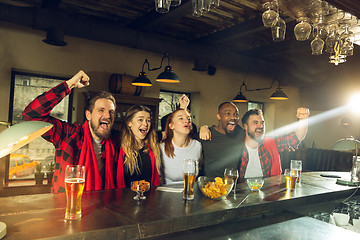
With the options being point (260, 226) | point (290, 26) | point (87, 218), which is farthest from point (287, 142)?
point (87, 218)

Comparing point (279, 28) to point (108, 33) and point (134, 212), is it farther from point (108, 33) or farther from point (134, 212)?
point (108, 33)

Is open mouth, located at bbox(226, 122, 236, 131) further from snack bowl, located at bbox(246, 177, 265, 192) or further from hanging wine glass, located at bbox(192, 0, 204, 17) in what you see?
hanging wine glass, located at bbox(192, 0, 204, 17)

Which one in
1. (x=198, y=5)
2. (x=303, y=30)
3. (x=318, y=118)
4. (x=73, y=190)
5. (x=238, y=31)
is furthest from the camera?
(x=318, y=118)

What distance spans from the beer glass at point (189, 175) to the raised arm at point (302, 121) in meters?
1.71

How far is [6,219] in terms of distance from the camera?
3.78ft

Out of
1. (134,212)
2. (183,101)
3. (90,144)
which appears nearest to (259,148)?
(183,101)

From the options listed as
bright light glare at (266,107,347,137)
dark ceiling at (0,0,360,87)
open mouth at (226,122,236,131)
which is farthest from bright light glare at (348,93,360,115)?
open mouth at (226,122,236,131)

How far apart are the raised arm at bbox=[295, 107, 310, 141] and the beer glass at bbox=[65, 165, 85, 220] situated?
7.42ft

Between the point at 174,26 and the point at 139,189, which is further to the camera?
the point at 174,26

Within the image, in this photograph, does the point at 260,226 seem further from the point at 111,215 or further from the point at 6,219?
the point at 6,219

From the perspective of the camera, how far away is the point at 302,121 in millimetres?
2959

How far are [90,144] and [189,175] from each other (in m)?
1.13

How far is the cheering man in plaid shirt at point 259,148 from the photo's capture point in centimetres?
308

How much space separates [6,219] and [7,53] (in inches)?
158
